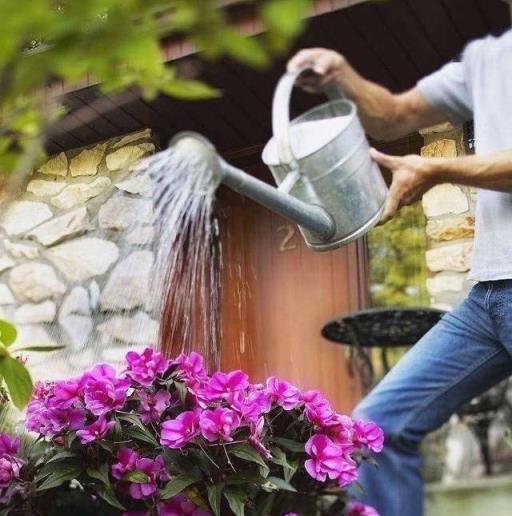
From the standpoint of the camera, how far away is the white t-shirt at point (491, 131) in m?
1.79

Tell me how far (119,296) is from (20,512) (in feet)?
5.86

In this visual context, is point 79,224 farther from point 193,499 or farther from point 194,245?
point 193,499

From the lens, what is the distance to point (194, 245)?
384 cm

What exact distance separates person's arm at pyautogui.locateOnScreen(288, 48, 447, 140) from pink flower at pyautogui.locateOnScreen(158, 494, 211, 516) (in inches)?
36.9

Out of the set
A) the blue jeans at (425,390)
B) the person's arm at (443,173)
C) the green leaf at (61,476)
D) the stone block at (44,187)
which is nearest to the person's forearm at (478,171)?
the person's arm at (443,173)

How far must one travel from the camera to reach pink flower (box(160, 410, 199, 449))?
5.34 ft

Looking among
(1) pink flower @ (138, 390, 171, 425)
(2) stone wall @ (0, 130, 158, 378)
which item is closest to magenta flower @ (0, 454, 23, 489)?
(1) pink flower @ (138, 390, 171, 425)

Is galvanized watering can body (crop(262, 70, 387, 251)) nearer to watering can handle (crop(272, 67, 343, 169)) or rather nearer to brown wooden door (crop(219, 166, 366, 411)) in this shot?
watering can handle (crop(272, 67, 343, 169))

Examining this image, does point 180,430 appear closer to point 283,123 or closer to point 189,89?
point 283,123

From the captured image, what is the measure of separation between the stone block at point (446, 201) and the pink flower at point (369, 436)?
1.48 meters

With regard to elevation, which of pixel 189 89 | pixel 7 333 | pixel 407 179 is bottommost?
pixel 7 333

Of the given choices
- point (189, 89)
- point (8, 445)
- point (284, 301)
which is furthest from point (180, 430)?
point (284, 301)

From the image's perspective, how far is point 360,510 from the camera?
1771mm

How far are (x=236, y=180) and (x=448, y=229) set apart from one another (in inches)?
66.8
